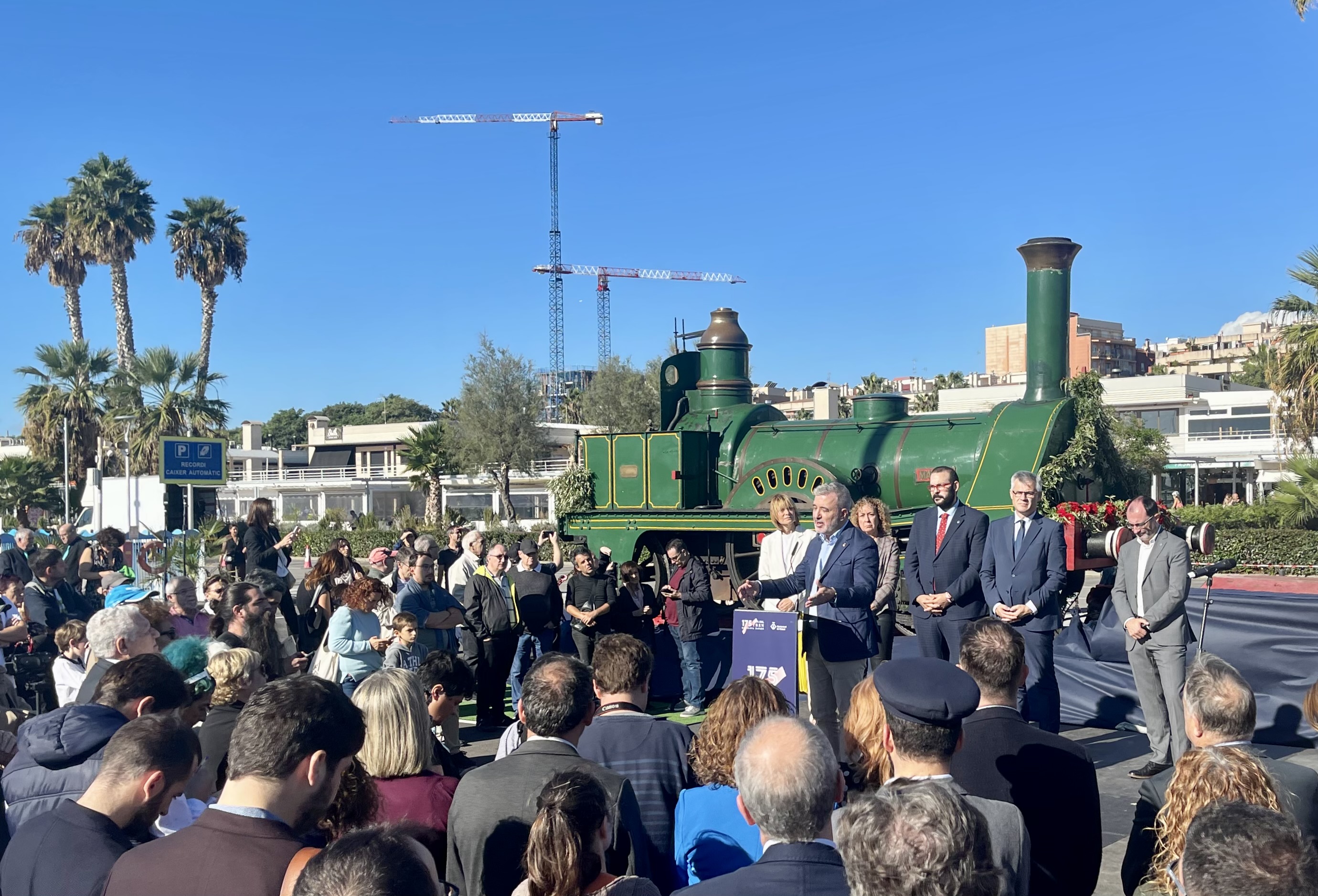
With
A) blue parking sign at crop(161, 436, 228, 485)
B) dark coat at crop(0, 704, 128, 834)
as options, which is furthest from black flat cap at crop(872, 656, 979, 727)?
blue parking sign at crop(161, 436, 228, 485)

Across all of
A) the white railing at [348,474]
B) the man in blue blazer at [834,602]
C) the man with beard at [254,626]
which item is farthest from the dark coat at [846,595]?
the white railing at [348,474]

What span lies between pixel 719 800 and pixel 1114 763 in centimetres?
496

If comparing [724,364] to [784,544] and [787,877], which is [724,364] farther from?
[787,877]

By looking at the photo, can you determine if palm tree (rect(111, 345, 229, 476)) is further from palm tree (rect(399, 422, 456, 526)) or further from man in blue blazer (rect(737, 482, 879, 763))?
man in blue blazer (rect(737, 482, 879, 763))

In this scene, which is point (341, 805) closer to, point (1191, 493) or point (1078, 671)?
point (1078, 671)

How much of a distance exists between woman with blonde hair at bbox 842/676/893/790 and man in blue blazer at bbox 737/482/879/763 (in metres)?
2.75

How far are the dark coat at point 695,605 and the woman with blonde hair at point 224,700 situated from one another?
5.61 metres

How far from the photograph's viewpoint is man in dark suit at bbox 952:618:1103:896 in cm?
345

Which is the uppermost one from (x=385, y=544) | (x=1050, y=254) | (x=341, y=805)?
(x=1050, y=254)

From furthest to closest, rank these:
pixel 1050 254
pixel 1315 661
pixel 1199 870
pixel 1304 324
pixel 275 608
Result: pixel 1304 324 < pixel 1050 254 < pixel 1315 661 < pixel 275 608 < pixel 1199 870

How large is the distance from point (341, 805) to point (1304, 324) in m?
25.2

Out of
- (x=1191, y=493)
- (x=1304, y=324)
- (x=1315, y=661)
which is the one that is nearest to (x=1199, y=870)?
(x=1315, y=661)

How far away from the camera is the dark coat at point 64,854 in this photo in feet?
9.63

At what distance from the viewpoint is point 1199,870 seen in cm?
220
